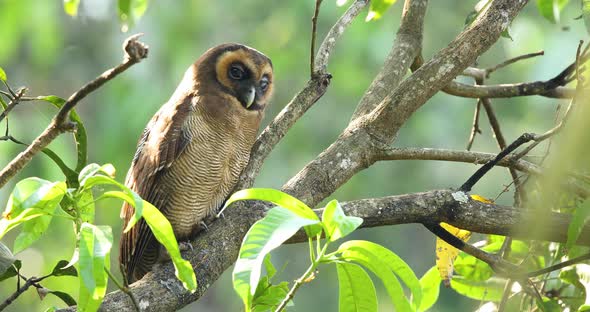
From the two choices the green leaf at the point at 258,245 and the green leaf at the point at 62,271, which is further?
the green leaf at the point at 62,271

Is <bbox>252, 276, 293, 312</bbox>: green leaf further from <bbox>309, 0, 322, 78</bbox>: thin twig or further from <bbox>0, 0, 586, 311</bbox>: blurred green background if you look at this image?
<bbox>0, 0, 586, 311</bbox>: blurred green background

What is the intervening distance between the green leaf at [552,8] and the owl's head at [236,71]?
2299mm

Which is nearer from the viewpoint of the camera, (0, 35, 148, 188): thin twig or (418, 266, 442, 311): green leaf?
(0, 35, 148, 188): thin twig

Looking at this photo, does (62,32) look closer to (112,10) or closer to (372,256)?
(112,10)

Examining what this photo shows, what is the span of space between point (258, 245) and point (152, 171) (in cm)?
217

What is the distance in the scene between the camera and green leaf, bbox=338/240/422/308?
5.12 feet

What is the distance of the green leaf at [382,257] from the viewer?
5.12 feet

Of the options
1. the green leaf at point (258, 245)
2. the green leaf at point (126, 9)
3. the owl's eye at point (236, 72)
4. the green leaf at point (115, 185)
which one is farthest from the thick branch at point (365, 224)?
the owl's eye at point (236, 72)

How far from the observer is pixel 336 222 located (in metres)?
1.46

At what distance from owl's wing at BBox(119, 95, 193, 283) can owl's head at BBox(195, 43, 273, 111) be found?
16cm

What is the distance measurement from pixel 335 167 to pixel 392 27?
719 centimetres

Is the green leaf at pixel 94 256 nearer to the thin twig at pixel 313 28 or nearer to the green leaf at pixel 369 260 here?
the green leaf at pixel 369 260

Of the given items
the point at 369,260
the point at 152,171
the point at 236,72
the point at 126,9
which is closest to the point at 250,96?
the point at 236,72

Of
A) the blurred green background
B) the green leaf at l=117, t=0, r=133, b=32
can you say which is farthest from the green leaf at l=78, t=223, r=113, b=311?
the blurred green background
